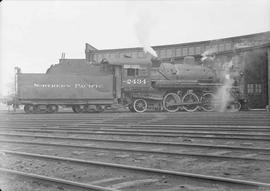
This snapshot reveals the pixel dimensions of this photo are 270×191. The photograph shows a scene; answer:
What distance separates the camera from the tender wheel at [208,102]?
19.0 meters

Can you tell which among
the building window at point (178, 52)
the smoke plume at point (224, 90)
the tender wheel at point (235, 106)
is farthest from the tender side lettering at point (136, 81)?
the building window at point (178, 52)

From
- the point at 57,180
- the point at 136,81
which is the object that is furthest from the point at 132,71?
the point at 57,180

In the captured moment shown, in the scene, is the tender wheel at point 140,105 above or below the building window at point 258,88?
below

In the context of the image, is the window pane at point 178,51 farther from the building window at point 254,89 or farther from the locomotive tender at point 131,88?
the locomotive tender at point 131,88

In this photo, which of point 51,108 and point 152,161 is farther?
point 51,108

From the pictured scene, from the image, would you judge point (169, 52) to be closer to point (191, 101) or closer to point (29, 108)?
point (191, 101)

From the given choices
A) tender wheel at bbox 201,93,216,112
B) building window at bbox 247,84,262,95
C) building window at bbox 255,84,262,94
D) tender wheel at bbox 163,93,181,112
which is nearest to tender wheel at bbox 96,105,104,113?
tender wheel at bbox 163,93,181,112

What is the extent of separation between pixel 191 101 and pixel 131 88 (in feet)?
10.4

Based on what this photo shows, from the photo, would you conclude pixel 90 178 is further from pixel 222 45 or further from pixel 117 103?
pixel 222 45

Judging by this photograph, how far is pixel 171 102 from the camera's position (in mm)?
19234

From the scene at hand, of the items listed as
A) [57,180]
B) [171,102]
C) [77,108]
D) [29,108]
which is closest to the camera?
[57,180]

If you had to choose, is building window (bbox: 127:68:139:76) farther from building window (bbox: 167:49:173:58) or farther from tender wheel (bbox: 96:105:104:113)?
building window (bbox: 167:49:173:58)

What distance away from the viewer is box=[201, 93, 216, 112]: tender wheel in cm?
1900

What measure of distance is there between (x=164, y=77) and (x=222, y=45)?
390 inches
